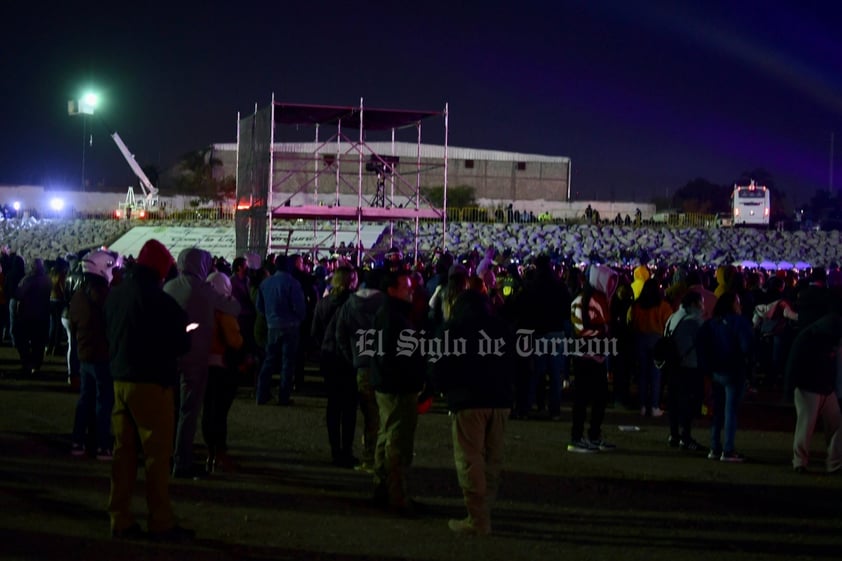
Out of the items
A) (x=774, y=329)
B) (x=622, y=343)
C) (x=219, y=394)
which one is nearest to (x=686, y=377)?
(x=622, y=343)

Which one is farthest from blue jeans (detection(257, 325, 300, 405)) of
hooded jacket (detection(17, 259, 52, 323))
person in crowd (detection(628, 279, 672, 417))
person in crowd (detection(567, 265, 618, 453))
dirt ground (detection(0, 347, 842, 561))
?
person in crowd (detection(628, 279, 672, 417))

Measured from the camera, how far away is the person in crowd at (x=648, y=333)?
13.3 m

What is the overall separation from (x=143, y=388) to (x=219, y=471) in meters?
2.68

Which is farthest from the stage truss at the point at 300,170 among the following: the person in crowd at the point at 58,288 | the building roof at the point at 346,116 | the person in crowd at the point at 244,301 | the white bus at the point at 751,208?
the white bus at the point at 751,208

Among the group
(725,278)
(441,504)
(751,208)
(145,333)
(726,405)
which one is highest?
(751,208)

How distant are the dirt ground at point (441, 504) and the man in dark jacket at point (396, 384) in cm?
33

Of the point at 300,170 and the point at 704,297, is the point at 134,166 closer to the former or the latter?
the point at 300,170

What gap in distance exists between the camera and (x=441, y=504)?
8.32m

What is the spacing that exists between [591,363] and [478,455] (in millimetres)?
3587

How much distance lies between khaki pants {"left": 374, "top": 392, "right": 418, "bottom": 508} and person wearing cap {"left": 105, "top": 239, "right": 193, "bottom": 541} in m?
1.59

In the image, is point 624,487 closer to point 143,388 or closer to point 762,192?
A: point 143,388

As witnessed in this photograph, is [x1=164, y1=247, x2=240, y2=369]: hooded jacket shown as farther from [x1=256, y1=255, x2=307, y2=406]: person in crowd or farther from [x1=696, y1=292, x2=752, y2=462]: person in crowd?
[x1=696, y1=292, x2=752, y2=462]: person in crowd

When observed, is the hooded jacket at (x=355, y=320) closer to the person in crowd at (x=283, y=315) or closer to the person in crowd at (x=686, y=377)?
the person in crowd at (x=686, y=377)

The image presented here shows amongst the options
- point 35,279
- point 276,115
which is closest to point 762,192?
point 276,115
